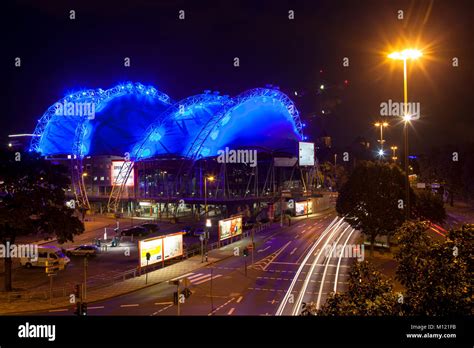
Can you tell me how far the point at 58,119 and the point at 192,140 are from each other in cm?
4533

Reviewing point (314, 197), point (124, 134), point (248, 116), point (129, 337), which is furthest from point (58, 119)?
point (129, 337)

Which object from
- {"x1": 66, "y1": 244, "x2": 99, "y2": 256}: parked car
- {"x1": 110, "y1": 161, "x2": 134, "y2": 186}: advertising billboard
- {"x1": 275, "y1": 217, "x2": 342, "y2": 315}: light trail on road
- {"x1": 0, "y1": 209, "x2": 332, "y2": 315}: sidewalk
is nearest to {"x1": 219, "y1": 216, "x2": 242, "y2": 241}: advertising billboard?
{"x1": 0, "y1": 209, "x2": 332, "y2": 315}: sidewalk

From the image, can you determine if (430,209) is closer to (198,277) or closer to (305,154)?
(198,277)

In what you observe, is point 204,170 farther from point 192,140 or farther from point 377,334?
point 377,334

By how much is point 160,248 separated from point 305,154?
2455 inches

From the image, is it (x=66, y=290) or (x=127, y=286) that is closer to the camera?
(x=66, y=290)

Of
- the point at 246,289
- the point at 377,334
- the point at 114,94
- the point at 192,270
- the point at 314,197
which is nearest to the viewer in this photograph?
the point at 377,334

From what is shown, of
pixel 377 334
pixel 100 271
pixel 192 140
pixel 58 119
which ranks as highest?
pixel 58 119

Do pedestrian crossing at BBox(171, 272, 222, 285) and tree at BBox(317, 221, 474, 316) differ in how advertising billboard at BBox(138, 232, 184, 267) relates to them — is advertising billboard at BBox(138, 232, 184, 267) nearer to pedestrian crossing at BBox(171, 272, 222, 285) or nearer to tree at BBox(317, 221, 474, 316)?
pedestrian crossing at BBox(171, 272, 222, 285)

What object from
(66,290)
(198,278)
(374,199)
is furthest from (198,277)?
(374,199)

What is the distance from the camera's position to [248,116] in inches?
3629

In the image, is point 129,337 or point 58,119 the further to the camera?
point 58,119

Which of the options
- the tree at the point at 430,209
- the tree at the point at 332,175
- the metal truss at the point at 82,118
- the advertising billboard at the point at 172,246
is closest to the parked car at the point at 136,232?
the advertising billboard at the point at 172,246

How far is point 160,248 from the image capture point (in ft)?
121
